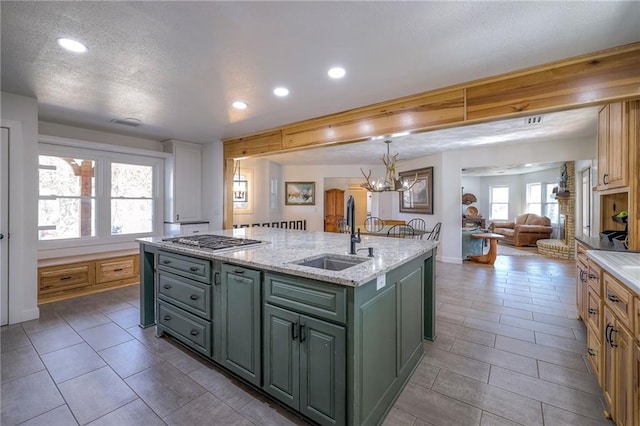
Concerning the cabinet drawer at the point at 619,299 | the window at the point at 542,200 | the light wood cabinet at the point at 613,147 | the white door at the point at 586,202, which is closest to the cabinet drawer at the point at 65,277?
the cabinet drawer at the point at 619,299

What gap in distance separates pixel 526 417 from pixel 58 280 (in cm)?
518

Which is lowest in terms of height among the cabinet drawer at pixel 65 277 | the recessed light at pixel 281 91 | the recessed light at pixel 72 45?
the cabinet drawer at pixel 65 277

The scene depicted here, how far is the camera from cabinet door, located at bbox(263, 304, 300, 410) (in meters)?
1.67

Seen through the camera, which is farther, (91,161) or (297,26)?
(91,161)

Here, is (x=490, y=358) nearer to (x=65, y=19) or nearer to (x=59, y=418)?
(x=59, y=418)

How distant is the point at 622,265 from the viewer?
1.65m

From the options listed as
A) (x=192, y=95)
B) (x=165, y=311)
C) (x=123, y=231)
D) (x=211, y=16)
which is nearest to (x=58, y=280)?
(x=123, y=231)

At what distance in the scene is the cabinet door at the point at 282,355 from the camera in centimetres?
167

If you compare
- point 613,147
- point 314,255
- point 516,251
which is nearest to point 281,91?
point 314,255

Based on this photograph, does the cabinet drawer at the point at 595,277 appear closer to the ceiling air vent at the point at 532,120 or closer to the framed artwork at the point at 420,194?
the ceiling air vent at the point at 532,120

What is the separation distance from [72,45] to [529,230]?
1003 cm

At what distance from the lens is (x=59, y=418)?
1.70m

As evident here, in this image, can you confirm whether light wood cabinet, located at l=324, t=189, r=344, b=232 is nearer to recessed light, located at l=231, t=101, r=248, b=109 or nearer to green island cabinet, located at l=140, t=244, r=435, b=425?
recessed light, located at l=231, t=101, r=248, b=109

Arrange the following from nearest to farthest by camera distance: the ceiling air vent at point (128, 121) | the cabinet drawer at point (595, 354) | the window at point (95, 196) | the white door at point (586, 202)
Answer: the cabinet drawer at point (595, 354), the ceiling air vent at point (128, 121), the window at point (95, 196), the white door at point (586, 202)
